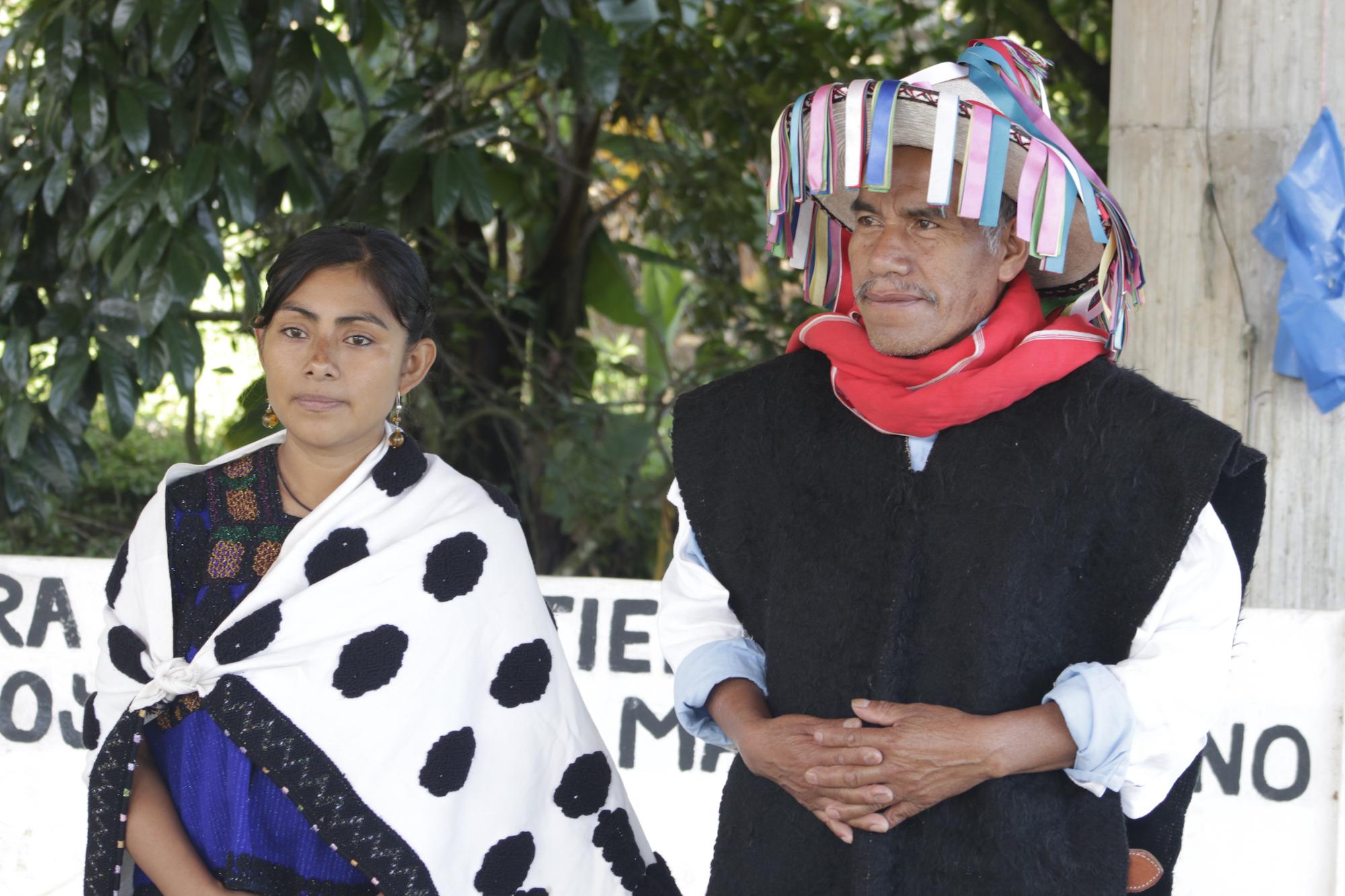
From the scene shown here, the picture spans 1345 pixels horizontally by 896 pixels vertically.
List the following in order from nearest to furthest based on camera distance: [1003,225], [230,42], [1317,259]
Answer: [1003,225] < [1317,259] < [230,42]

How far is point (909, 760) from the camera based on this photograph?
174 centimetres

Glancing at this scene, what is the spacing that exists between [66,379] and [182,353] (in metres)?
0.33

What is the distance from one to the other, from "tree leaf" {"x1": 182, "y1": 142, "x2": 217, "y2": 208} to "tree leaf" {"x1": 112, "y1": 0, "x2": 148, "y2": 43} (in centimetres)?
29

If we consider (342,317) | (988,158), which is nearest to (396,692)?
(342,317)

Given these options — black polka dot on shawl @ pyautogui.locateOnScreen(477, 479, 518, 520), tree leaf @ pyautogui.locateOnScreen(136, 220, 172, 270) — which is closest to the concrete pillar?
black polka dot on shawl @ pyautogui.locateOnScreen(477, 479, 518, 520)

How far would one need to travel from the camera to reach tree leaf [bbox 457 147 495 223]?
3502mm

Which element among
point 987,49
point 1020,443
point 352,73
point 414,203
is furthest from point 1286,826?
point 352,73

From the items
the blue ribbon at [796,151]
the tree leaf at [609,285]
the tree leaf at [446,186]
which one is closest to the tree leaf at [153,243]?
the tree leaf at [446,186]

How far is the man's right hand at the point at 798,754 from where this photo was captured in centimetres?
177

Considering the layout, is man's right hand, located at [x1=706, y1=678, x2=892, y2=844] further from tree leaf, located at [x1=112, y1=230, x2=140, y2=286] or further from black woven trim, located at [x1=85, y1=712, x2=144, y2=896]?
tree leaf, located at [x1=112, y1=230, x2=140, y2=286]

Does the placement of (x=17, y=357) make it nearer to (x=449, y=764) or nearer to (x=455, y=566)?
(x=455, y=566)

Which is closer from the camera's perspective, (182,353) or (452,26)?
(182,353)

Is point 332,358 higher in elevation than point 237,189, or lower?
lower

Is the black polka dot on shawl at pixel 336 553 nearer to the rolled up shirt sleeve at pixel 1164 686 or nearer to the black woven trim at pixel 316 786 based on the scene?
the black woven trim at pixel 316 786
